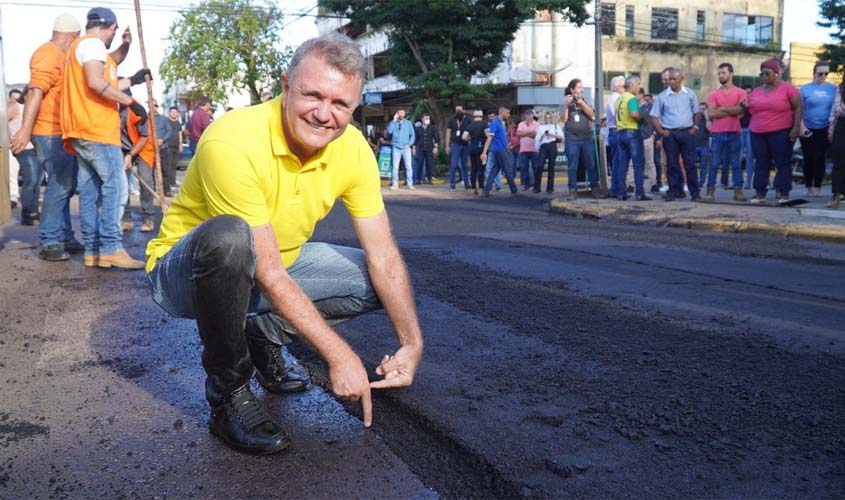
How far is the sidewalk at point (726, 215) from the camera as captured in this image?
7844mm

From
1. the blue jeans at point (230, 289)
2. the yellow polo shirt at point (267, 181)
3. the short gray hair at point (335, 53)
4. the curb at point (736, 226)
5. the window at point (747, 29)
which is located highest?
the window at point (747, 29)

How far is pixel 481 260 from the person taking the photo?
6430 mm

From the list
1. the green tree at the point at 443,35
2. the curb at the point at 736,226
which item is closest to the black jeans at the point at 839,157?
the curb at the point at 736,226

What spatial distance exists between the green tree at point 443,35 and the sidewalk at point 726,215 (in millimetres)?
16474

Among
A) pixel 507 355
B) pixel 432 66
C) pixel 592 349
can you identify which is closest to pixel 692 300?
pixel 592 349

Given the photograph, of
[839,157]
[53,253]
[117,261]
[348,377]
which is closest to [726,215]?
[839,157]

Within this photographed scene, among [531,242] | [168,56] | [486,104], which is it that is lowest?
[531,242]

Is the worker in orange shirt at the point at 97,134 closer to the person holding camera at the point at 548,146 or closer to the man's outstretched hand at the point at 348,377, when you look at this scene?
the man's outstretched hand at the point at 348,377

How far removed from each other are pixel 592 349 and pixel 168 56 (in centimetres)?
4735

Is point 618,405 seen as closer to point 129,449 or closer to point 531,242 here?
point 129,449

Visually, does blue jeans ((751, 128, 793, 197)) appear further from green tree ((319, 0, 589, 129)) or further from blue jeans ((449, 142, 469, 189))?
green tree ((319, 0, 589, 129))

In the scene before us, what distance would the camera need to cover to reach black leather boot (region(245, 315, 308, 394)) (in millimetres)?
2973

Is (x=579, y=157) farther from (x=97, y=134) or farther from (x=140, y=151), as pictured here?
(x=97, y=134)

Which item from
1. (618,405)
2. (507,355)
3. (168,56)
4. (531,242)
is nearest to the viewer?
(618,405)
